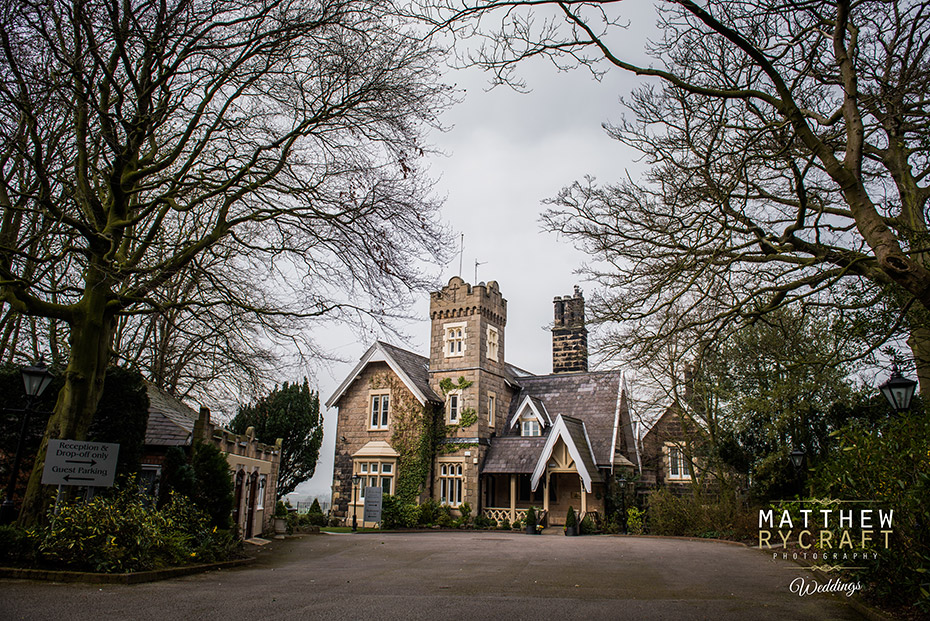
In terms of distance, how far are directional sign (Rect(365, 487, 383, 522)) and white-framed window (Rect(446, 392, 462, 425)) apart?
224 inches

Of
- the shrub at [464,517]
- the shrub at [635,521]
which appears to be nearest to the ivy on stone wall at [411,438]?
the shrub at [464,517]

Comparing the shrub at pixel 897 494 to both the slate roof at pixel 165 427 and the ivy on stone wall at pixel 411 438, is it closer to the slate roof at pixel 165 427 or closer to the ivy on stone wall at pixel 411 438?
the slate roof at pixel 165 427

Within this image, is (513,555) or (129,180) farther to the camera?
(513,555)

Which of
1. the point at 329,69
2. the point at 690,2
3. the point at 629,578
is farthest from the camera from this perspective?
the point at 329,69

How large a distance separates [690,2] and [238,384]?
12.7m

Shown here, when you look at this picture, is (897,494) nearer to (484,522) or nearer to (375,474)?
(484,522)

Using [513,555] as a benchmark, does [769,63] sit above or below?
above

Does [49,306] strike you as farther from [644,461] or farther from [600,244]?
[644,461]

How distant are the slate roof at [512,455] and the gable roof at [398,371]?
3.63 meters

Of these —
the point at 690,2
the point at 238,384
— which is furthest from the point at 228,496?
the point at 690,2

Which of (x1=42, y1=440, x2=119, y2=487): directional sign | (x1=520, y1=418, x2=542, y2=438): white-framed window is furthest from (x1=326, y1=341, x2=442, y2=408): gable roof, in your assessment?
(x1=42, y1=440, x2=119, y2=487): directional sign

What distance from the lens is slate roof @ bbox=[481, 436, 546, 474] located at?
2872 centimetres

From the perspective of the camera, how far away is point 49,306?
1141 cm

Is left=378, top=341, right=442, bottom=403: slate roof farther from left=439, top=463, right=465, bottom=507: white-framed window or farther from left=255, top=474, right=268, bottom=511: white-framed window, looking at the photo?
left=255, top=474, right=268, bottom=511: white-framed window
